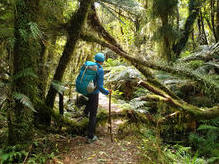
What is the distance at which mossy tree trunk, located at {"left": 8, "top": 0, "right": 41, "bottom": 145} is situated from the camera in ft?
8.45

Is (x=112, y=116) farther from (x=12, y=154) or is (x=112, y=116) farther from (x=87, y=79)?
(x=12, y=154)

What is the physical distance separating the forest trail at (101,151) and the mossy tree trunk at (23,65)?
2.72ft

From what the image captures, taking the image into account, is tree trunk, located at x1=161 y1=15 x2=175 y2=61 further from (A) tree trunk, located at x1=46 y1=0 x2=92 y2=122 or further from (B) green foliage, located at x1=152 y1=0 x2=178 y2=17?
(A) tree trunk, located at x1=46 y1=0 x2=92 y2=122

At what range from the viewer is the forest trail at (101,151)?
129 inches

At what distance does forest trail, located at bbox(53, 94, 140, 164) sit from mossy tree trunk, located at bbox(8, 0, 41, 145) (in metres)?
0.83

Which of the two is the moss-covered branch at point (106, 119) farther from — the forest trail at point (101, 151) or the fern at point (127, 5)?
the fern at point (127, 5)

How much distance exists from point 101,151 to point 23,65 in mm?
2314

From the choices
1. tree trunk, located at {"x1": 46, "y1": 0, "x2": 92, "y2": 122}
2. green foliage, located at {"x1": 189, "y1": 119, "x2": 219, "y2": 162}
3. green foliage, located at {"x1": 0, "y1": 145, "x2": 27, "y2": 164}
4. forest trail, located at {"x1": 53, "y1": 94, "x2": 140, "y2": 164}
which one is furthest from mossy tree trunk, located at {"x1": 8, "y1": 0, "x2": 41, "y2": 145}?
green foliage, located at {"x1": 189, "y1": 119, "x2": 219, "y2": 162}

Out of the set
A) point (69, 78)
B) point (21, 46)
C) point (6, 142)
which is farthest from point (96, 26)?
point (6, 142)

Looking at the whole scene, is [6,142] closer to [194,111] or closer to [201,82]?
[194,111]

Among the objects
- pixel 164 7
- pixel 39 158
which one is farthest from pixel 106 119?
pixel 164 7

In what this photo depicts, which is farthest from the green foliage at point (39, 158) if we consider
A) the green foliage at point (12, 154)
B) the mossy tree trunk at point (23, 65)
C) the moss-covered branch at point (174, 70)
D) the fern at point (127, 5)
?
the fern at point (127, 5)

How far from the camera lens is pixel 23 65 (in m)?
2.74

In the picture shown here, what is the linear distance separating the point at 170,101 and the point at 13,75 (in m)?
3.14
